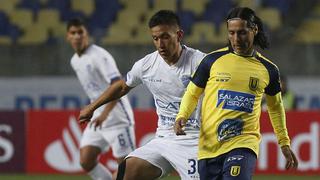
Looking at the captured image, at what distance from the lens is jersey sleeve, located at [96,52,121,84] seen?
925cm

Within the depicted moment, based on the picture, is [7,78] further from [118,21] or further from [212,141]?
[212,141]

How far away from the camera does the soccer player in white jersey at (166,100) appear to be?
6727mm

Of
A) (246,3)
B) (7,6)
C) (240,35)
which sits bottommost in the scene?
(246,3)

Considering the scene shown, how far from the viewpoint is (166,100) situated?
695 cm

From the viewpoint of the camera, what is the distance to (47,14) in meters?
16.1

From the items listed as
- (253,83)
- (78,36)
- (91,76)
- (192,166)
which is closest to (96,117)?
(91,76)

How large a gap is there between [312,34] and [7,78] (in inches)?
219

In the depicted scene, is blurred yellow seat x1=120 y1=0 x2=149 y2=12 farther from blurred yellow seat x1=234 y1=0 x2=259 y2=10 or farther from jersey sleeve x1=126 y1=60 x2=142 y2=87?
jersey sleeve x1=126 y1=60 x2=142 y2=87

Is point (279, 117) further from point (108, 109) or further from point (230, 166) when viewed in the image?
point (108, 109)

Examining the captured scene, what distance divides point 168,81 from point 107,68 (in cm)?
258

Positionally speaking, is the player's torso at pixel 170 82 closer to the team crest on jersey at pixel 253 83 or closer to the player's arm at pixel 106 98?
the player's arm at pixel 106 98

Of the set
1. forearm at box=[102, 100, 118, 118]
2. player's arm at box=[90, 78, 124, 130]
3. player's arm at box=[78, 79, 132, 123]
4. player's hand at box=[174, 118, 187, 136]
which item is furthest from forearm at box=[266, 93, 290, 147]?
forearm at box=[102, 100, 118, 118]

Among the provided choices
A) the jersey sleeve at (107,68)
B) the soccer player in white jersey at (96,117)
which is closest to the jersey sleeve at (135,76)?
the jersey sleeve at (107,68)

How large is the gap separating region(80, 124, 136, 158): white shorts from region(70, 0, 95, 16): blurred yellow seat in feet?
22.0
